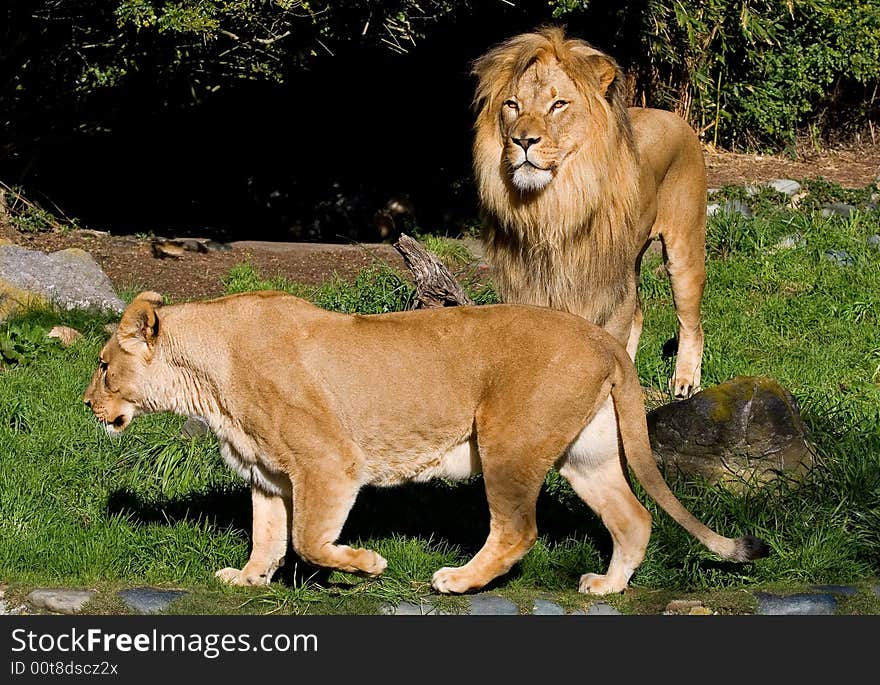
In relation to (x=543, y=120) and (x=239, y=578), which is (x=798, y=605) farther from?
(x=543, y=120)

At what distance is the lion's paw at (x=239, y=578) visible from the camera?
→ 190 inches

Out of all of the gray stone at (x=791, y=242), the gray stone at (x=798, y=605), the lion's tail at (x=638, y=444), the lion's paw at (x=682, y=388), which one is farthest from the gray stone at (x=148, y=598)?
the gray stone at (x=791, y=242)

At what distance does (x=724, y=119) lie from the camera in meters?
13.4

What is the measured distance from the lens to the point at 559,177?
553cm

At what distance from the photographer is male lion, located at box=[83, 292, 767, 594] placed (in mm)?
4387

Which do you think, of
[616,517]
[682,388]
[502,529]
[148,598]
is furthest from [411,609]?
[682,388]

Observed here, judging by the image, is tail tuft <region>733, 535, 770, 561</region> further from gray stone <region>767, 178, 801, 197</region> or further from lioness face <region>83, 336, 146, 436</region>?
gray stone <region>767, 178, 801, 197</region>

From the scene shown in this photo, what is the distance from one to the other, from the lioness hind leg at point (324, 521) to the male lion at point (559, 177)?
1795mm

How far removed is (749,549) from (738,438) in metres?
1.28

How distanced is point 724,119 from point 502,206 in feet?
27.5

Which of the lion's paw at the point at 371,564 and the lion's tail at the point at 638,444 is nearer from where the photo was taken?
the lion's paw at the point at 371,564

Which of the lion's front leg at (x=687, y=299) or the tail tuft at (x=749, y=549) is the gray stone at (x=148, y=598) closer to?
the tail tuft at (x=749, y=549)

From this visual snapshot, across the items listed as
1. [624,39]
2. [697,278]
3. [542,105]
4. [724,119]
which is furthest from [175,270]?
[724,119]

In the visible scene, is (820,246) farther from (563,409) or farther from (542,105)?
(563,409)
